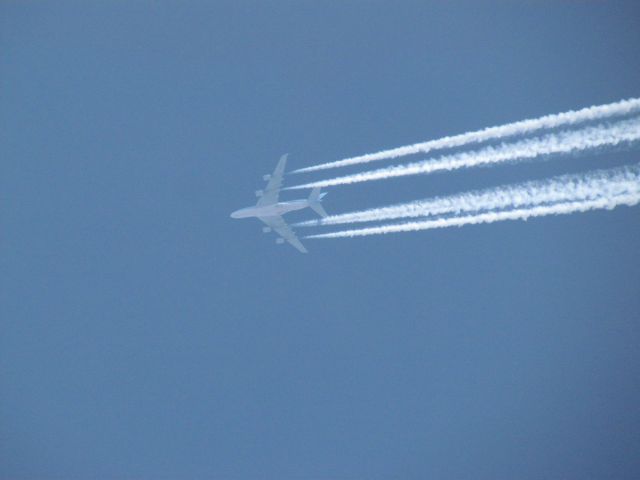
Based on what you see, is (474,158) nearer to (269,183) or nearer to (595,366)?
(269,183)

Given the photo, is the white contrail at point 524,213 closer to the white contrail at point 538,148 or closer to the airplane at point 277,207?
the white contrail at point 538,148

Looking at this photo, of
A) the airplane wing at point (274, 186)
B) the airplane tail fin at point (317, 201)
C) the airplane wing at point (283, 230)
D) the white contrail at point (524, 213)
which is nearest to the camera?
the white contrail at point (524, 213)

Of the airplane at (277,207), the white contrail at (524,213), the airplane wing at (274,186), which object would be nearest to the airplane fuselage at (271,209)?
the airplane at (277,207)

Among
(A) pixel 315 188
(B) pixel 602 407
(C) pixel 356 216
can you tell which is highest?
(A) pixel 315 188

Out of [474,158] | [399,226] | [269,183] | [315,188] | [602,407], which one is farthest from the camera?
[602,407]

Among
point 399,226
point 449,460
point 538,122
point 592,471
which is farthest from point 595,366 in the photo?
point 538,122
